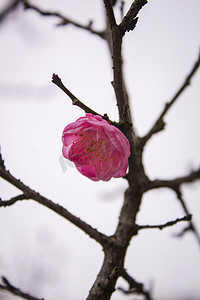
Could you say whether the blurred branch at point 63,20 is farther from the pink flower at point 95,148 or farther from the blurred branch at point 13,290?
the blurred branch at point 13,290

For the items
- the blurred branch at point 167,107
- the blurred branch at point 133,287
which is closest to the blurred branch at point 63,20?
the blurred branch at point 167,107

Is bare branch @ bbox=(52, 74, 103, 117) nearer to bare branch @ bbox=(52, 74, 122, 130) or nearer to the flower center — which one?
bare branch @ bbox=(52, 74, 122, 130)

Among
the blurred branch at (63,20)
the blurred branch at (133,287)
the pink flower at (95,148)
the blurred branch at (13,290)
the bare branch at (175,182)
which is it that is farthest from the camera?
the blurred branch at (63,20)

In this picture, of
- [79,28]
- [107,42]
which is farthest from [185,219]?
[79,28]

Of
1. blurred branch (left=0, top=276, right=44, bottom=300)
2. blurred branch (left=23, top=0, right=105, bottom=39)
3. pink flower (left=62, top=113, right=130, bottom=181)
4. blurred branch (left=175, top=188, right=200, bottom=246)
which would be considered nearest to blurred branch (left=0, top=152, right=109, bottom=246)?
pink flower (left=62, top=113, right=130, bottom=181)

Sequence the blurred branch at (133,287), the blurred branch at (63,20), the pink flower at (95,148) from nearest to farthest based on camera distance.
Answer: the pink flower at (95,148) → the blurred branch at (133,287) → the blurred branch at (63,20)
